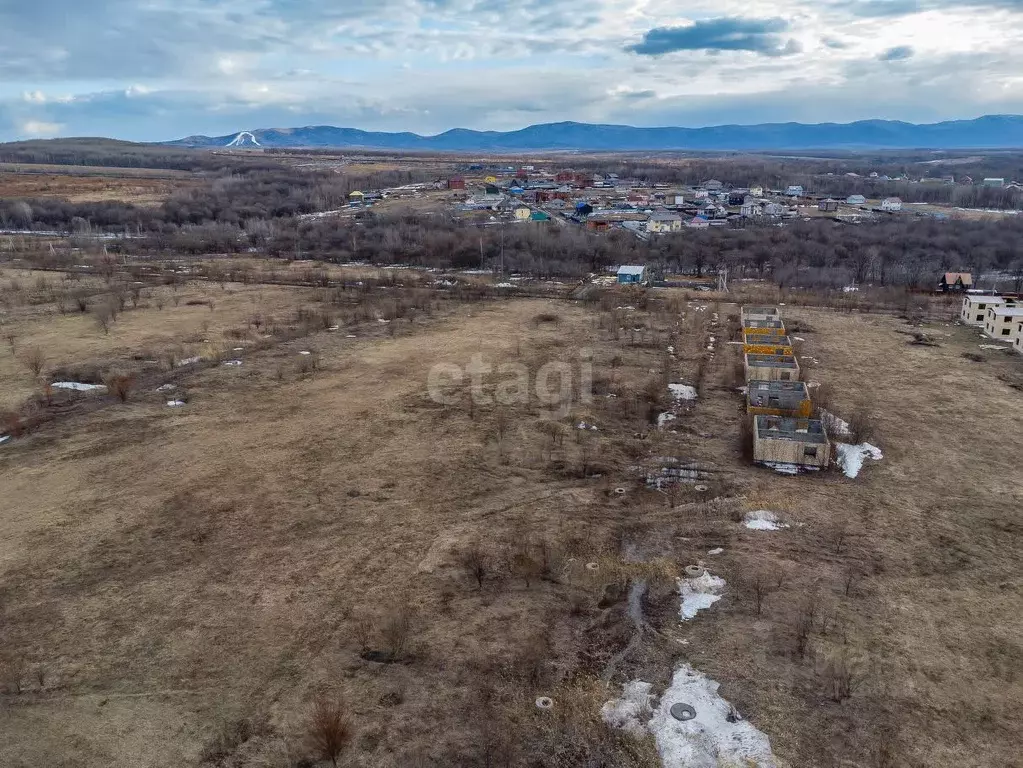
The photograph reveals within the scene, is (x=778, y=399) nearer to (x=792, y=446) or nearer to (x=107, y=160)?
(x=792, y=446)

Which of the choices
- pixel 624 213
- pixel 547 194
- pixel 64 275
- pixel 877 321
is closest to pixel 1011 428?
pixel 877 321

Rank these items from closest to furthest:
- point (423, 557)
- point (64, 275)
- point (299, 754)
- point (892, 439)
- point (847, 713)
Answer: point (299, 754), point (847, 713), point (423, 557), point (892, 439), point (64, 275)

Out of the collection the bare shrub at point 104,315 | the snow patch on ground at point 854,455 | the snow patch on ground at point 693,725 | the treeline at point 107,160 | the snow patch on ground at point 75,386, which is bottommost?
the snow patch on ground at point 693,725

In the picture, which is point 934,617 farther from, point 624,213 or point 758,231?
point 624,213

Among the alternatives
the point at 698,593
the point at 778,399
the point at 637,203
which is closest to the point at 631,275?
the point at 778,399

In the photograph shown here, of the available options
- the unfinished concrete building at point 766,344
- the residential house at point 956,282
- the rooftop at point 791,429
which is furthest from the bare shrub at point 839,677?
the residential house at point 956,282

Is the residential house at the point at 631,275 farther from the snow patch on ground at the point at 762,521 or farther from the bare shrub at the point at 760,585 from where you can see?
the bare shrub at the point at 760,585

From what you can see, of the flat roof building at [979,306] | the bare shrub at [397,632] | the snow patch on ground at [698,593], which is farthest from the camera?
the flat roof building at [979,306]
